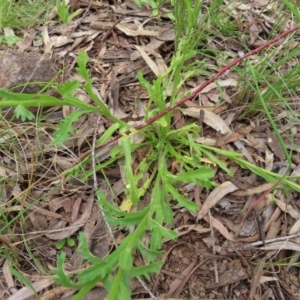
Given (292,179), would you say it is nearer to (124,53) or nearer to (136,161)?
(136,161)

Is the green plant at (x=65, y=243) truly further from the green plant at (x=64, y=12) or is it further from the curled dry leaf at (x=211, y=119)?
the green plant at (x=64, y=12)

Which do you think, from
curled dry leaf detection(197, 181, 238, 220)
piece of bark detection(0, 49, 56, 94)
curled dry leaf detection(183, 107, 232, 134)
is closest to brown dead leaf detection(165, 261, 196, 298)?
curled dry leaf detection(197, 181, 238, 220)

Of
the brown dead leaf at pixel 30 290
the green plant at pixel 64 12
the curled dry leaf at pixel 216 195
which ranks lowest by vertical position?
the brown dead leaf at pixel 30 290

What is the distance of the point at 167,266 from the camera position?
142 centimetres

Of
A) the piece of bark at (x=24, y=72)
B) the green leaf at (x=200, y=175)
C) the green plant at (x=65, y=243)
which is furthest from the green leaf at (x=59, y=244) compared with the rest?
the piece of bark at (x=24, y=72)

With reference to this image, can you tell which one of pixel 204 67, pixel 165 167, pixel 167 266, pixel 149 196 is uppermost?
pixel 204 67

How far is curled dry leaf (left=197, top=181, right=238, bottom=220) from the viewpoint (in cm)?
149

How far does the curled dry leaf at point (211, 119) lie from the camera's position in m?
1.59

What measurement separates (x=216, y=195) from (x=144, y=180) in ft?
0.87

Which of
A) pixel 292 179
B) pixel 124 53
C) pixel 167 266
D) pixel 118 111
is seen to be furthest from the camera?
pixel 124 53

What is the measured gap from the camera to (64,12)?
1885 millimetres

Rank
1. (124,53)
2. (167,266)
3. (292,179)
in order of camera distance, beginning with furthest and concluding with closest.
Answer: (124,53)
(292,179)
(167,266)

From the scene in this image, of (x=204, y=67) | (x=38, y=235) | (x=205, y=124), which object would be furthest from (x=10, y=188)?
(x=204, y=67)

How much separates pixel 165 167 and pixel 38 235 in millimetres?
497
